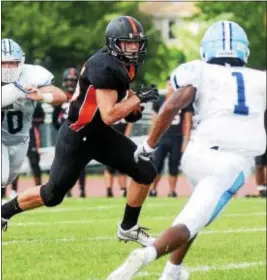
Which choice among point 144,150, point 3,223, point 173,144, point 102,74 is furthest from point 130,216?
point 173,144

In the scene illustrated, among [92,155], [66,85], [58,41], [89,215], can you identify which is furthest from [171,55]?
[92,155]

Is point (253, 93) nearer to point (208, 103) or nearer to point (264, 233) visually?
point (208, 103)

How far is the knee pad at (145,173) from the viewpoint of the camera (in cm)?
650

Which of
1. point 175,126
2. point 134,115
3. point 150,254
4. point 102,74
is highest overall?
point 102,74

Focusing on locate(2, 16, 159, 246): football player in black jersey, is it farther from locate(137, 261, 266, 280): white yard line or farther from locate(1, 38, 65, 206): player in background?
locate(137, 261, 266, 280): white yard line

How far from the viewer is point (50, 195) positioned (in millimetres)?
6480

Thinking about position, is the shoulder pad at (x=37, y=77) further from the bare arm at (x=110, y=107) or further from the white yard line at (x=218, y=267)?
the white yard line at (x=218, y=267)

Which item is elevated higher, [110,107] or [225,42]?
[225,42]

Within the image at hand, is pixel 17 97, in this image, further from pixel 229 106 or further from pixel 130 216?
pixel 229 106

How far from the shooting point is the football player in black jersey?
19.3ft

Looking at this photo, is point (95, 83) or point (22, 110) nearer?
point (95, 83)

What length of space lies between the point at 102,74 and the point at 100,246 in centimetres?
149

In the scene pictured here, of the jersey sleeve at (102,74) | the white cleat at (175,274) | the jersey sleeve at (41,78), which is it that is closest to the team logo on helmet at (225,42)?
the jersey sleeve at (102,74)

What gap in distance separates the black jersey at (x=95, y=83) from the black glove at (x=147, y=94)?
0.32ft
